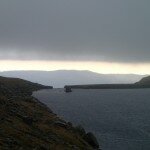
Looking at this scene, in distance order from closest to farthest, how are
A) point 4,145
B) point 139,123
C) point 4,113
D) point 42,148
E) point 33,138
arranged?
point 4,145
point 42,148
point 33,138
point 4,113
point 139,123

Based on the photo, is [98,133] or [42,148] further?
[98,133]

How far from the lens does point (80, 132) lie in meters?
65.0

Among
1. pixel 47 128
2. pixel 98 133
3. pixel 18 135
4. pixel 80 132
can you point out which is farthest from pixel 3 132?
pixel 98 133

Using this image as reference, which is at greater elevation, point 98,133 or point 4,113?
point 4,113

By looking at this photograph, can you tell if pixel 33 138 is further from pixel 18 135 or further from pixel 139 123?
pixel 139 123

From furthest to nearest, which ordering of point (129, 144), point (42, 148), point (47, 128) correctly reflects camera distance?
Result: point (129, 144)
point (47, 128)
point (42, 148)

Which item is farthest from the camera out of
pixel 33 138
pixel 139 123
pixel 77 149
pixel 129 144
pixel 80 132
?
pixel 139 123

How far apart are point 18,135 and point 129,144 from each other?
111ft

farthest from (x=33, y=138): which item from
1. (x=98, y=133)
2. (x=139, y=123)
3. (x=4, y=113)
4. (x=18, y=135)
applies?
(x=139, y=123)

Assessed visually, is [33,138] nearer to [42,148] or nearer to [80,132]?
[42,148]

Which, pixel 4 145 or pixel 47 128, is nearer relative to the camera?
pixel 4 145

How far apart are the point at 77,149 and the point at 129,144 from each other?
1026 inches

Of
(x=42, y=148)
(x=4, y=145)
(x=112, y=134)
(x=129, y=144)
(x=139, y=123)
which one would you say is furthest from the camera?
(x=139, y=123)

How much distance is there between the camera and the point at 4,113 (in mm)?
51438
